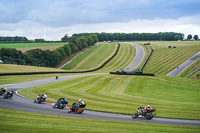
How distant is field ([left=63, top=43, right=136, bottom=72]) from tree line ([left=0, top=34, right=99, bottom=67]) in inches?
237

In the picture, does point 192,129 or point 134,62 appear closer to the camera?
point 192,129

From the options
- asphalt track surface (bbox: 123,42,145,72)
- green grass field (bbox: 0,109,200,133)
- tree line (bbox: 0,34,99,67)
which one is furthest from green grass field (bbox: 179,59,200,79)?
green grass field (bbox: 0,109,200,133)

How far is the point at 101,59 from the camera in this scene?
423 feet

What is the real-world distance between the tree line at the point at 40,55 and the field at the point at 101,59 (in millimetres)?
6012

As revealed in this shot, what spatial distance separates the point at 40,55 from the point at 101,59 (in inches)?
1133

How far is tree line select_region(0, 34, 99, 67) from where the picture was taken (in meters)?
104

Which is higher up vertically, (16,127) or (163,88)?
(16,127)

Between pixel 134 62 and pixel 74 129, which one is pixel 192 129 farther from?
pixel 134 62

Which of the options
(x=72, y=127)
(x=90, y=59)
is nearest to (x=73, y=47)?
(x=90, y=59)

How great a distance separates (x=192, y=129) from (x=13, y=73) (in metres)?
51.8

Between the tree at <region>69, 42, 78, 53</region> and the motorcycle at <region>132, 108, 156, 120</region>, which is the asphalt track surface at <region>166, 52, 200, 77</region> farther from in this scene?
the motorcycle at <region>132, 108, 156, 120</region>

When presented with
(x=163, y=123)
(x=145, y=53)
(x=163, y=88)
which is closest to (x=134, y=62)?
(x=145, y=53)

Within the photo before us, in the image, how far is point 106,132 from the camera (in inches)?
672

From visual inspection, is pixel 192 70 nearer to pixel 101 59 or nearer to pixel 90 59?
pixel 101 59
